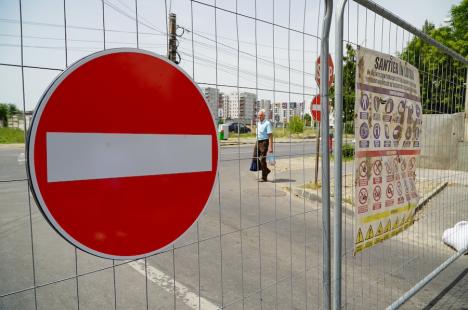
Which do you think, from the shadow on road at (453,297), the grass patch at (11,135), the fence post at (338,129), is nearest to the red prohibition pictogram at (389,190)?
the fence post at (338,129)

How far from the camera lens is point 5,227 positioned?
4785mm

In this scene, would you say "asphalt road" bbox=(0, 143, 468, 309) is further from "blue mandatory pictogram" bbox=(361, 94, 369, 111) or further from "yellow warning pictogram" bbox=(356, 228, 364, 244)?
"blue mandatory pictogram" bbox=(361, 94, 369, 111)

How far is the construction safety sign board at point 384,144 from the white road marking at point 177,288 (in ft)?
4.58

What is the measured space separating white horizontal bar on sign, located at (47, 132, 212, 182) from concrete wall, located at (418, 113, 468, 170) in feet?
8.14

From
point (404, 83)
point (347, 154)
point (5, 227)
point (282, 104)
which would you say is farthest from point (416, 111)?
point (5, 227)

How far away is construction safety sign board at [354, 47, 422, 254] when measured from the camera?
2.18 meters

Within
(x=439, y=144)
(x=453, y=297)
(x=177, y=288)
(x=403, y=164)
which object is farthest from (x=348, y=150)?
(x=439, y=144)

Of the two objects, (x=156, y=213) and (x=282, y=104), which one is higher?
(x=282, y=104)

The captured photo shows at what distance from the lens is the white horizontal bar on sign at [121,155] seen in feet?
3.49

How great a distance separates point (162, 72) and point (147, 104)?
0.15 meters

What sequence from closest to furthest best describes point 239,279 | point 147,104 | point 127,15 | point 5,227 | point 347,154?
point 147,104, point 127,15, point 347,154, point 239,279, point 5,227

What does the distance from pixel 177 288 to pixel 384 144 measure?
2.14m

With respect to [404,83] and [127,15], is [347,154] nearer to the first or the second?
[404,83]

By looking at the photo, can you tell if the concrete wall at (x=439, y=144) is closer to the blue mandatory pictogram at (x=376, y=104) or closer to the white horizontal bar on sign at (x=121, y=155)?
the blue mandatory pictogram at (x=376, y=104)
